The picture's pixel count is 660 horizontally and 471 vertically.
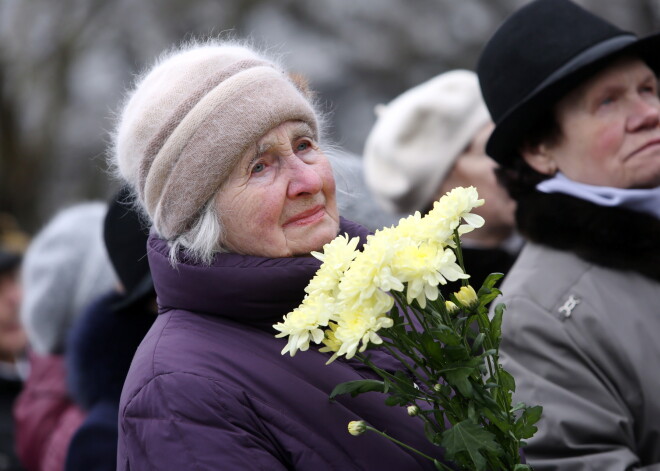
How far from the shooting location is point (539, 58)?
121 inches

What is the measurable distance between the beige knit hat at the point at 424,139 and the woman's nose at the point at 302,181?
1.78 m

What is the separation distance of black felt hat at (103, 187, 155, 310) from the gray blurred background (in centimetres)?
806

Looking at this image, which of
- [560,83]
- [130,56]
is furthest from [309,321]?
[130,56]

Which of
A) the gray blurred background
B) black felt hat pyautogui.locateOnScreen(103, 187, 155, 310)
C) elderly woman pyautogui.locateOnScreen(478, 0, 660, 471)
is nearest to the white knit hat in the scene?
black felt hat pyautogui.locateOnScreen(103, 187, 155, 310)

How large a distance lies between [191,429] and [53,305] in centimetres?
276

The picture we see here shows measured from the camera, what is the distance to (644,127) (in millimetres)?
3008

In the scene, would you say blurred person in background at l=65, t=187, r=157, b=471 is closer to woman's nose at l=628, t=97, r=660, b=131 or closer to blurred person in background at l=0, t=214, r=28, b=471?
woman's nose at l=628, t=97, r=660, b=131

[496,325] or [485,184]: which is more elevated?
[496,325]

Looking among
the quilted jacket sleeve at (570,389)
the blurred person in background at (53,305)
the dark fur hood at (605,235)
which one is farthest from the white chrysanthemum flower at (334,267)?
the blurred person in background at (53,305)

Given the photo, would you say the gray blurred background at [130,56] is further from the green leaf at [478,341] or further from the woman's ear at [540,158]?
the green leaf at [478,341]

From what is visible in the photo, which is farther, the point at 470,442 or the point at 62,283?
the point at 62,283

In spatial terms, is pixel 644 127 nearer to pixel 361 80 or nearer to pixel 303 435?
pixel 303 435

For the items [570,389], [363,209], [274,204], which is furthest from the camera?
[363,209]

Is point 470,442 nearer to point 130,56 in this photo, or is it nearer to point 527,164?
point 527,164
